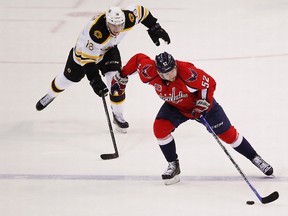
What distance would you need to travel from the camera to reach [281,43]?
27.2 feet

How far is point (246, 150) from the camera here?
559cm

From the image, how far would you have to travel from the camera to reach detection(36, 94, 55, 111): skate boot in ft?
22.8

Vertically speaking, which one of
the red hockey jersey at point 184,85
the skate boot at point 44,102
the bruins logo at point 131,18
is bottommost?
the skate boot at point 44,102

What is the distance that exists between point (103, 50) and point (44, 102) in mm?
832

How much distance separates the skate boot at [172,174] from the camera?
5.62 meters

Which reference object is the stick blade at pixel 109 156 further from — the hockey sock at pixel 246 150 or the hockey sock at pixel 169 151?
the hockey sock at pixel 246 150

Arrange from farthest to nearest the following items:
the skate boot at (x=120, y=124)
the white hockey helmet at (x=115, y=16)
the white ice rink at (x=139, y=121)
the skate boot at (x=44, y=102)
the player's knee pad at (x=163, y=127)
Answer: the skate boot at (x=44, y=102), the skate boot at (x=120, y=124), the white hockey helmet at (x=115, y=16), the player's knee pad at (x=163, y=127), the white ice rink at (x=139, y=121)

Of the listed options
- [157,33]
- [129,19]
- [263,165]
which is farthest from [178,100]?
[157,33]

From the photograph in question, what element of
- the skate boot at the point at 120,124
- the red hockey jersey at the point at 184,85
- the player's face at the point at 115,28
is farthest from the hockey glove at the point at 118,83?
the skate boot at the point at 120,124

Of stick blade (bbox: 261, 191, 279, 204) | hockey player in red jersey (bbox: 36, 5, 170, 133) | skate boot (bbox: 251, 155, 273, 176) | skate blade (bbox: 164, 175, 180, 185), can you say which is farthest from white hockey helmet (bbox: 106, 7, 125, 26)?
stick blade (bbox: 261, 191, 279, 204)

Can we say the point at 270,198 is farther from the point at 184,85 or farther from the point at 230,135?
the point at 184,85

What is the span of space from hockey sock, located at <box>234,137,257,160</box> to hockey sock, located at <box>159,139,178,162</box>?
0.43 metres

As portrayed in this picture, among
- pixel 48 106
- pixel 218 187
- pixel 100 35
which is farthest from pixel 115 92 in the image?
pixel 48 106

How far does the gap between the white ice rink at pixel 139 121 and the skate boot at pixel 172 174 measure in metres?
0.04
